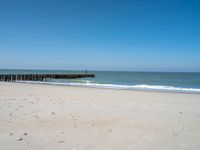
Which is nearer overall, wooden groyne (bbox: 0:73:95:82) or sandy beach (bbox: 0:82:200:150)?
sandy beach (bbox: 0:82:200:150)

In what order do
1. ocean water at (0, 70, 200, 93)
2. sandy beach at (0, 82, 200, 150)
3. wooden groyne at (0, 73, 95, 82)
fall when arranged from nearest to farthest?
sandy beach at (0, 82, 200, 150) < ocean water at (0, 70, 200, 93) < wooden groyne at (0, 73, 95, 82)

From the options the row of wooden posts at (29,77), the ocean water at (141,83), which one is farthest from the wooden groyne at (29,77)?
the ocean water at (141,83)

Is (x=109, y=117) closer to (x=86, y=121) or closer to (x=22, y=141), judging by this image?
(x=86, y=121)

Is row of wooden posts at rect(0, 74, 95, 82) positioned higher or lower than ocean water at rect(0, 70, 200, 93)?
higher

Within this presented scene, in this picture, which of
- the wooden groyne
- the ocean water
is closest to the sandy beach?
the ocean water

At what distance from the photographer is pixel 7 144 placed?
12.4 ft

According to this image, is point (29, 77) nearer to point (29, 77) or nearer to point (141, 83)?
point (29, 77)

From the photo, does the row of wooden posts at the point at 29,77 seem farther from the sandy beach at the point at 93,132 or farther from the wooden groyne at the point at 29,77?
the sandy beach at the point at 93,132

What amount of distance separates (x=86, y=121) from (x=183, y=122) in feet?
9.97

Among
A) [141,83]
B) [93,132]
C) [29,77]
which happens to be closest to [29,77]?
[29,77]

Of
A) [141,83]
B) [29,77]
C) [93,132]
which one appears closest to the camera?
[93,132]

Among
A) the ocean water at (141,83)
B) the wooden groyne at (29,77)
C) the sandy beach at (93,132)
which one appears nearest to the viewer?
the sandy beach at (93,132)

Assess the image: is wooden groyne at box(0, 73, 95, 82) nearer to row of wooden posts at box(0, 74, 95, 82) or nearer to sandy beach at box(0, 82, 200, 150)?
row of wooden posts at box(0, 74, 95, 82)

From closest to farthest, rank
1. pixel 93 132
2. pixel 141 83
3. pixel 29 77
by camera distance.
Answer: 1. pixel 93 132
2. pixel 141 83
3. pixel 29 77
